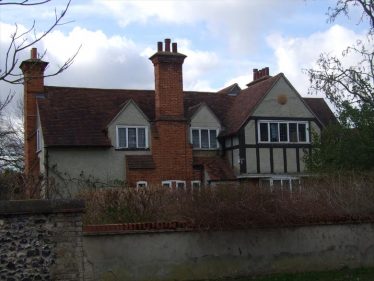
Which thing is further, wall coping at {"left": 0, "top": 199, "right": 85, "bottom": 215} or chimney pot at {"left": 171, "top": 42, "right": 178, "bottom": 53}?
chimney pot at {"left": 171, "top": 42, "right": 178, "bottom": 53}

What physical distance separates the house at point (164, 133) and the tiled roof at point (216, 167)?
52mm

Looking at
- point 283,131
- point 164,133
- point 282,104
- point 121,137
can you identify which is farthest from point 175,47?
point 283,131

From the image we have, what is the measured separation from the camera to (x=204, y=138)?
32094mm

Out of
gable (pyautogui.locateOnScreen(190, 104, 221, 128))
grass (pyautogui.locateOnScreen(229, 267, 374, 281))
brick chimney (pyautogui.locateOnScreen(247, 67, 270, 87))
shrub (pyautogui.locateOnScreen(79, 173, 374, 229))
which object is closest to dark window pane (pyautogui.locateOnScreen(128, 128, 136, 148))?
gable (pyautogui.locateOnScreen(190, 104, 221, 128))

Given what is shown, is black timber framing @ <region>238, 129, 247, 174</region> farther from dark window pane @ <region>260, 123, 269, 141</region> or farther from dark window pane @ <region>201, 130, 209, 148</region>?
dark window pane @ <region>201, 130, 209, 148</region>

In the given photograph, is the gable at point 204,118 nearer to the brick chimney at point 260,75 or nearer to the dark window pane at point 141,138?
the dark window pane at point 141,138

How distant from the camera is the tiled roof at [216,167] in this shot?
30.2 meters

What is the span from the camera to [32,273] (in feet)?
35.9

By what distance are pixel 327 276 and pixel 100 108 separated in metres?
19.3

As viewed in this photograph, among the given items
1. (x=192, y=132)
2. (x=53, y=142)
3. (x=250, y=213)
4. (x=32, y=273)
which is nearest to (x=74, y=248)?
(x=32, y=273)

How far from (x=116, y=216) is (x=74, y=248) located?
10.9ft

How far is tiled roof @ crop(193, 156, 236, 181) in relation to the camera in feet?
99.1

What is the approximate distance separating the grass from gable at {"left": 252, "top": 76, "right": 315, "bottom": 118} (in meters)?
17.2

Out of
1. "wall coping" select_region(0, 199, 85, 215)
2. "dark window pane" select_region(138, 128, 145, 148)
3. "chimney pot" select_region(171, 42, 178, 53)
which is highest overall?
"chimney pot" select_region(171, 42, 178, 53)
